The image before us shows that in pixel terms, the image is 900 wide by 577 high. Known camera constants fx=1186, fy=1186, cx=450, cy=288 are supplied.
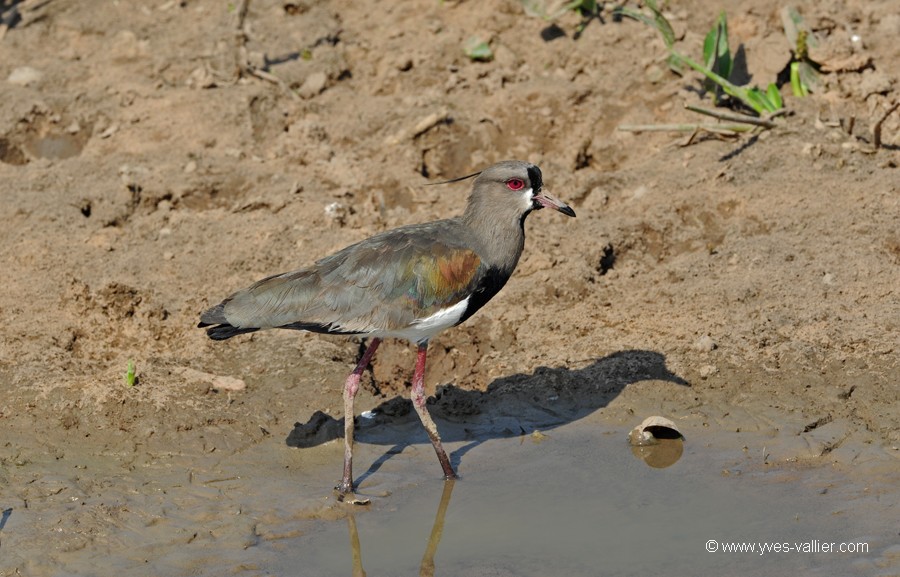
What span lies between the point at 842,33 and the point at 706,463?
484 cm

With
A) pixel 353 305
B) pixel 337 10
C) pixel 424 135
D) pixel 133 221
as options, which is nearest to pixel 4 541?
pixel 353 305

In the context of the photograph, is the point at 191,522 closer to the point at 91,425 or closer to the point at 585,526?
the point at 91,425

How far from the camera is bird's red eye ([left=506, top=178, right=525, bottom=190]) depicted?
6.90 metres

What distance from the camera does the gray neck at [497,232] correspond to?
22.3 feet

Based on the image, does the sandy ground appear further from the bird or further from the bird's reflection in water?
the bird

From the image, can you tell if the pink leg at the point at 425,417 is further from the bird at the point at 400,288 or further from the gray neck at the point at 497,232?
the gray neck at the point at 497,232

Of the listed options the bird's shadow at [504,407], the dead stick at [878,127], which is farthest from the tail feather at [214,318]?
the dead stick at [878,127]

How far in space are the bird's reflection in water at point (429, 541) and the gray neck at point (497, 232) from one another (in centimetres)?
130

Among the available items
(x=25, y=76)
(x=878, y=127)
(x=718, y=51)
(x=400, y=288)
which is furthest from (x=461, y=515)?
(x=25, y=76)

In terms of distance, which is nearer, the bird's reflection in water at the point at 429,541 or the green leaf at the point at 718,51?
the bird's reflection in water at the point at 429,541

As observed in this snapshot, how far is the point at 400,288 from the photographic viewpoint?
21.8 feet

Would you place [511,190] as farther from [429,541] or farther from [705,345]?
[429,541]

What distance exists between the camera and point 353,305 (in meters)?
6.62

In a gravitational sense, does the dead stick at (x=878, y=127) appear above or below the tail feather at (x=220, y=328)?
below
